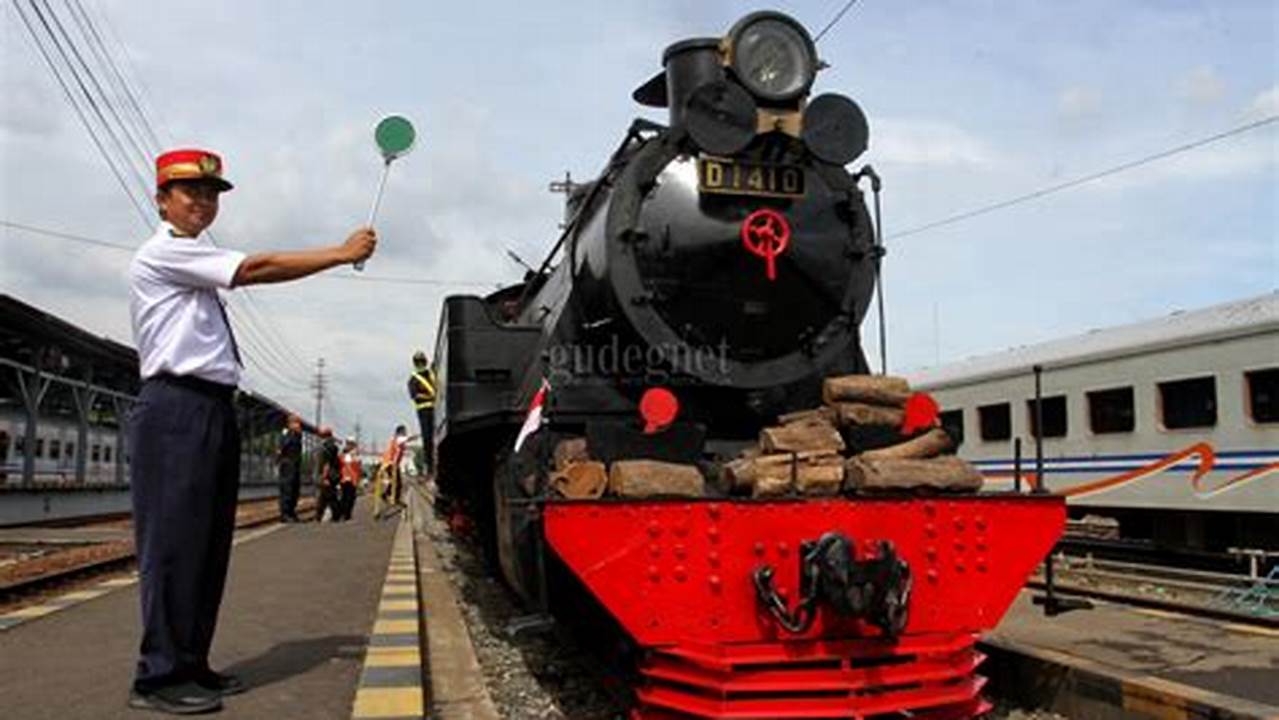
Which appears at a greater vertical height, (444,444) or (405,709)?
(444,444)

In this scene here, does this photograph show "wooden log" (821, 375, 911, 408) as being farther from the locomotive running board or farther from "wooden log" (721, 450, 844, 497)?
the locomotive running board

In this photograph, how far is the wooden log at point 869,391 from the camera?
4898 millimetres

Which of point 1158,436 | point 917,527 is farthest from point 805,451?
point 1158,436

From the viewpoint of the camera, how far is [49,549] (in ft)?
42.2

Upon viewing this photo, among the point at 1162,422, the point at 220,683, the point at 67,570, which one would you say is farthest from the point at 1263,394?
the point at 67,570

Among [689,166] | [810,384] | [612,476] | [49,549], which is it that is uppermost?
[689,166]

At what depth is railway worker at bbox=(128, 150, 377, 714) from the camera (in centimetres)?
371

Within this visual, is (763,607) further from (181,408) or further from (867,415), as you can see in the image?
(181,408)

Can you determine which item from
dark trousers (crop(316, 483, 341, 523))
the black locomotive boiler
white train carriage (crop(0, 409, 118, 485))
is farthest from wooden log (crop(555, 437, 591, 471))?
white train carriage (crop(0, 409, 118, 485))

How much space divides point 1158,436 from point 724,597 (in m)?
9.12

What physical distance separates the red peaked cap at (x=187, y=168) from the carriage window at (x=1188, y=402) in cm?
1033

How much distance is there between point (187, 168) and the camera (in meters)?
3.77

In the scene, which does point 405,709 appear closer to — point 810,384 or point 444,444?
point 810,384

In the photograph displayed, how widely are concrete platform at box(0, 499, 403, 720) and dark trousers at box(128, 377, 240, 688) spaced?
0.28m
